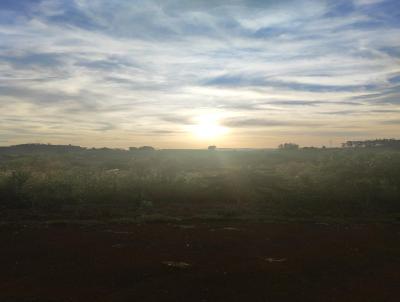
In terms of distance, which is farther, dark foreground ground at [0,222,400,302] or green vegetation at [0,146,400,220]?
green vegetation at [0,146,400,220]

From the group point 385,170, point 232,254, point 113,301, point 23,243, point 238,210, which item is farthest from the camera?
point 385,170

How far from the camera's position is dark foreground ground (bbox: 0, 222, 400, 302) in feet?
27.2

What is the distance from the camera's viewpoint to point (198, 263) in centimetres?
1033

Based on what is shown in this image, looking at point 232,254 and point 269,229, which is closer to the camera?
point 232,254

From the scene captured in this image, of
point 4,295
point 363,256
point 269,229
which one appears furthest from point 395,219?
point 4,295

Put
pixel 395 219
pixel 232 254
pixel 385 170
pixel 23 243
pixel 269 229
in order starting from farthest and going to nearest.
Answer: pixel 385 170, pixel 395 219, pixel 269 229, pixel 23 243, pixel 232 254

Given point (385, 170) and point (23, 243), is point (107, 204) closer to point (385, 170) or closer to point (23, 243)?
point (23, 243)

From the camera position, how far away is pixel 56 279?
9016 millimetres

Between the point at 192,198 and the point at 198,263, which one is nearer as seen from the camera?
the point at 198,263

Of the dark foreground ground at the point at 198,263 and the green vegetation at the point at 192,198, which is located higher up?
the green vegetation at the point at 192,198

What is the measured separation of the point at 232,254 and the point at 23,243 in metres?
5.58

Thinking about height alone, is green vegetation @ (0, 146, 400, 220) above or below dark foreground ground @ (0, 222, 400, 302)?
above

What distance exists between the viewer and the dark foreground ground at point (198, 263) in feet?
27.2

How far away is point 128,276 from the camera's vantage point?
9.23m
